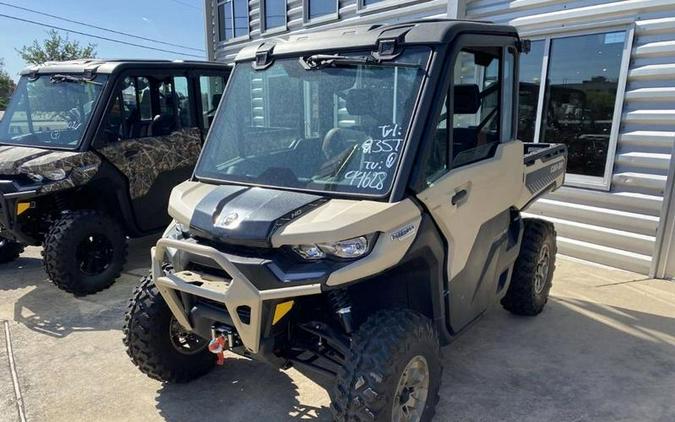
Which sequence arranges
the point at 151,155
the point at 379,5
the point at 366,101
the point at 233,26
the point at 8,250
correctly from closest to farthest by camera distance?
1. the point at 366,101
2. the point at 151,155
3. the point at 8,250
4. the point at 379,5
5. the point at 233,26

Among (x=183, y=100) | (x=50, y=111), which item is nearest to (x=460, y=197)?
(x=183, y=100)

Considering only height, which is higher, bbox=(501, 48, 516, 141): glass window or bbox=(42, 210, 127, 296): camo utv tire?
bbox=(501, 48, 516, 141): glass window

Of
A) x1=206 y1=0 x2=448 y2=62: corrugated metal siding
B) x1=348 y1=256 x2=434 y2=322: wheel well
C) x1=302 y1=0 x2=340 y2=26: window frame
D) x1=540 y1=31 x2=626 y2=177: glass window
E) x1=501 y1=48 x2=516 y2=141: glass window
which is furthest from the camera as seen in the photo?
x1=302 y1=0 x2=340 y2=26: window frame

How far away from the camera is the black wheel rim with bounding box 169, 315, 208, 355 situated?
10.1 ft

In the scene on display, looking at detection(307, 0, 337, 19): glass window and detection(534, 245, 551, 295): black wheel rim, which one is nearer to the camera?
detection(534, 245, 551, 295): black wheel rim

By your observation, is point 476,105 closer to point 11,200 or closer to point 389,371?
point 389,371

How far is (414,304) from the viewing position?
2.76m

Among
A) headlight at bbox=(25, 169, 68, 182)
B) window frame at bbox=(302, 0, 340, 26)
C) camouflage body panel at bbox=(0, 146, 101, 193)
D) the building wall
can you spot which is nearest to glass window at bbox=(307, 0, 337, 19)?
window frame at bbox=(302, 0, 340, 26)

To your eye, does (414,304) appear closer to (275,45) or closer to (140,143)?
(275,45)

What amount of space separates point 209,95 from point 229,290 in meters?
4.52

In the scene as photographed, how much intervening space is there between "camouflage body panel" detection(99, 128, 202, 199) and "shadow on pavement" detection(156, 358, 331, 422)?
8.80 ft

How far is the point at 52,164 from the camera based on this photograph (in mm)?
4633

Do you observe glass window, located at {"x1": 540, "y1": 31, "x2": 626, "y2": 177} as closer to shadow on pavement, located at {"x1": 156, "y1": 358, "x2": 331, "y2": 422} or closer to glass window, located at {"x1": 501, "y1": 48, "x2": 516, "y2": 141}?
glass window, located at {"x1": 501, "y1": 48, "x2": 516, "y2": 141}

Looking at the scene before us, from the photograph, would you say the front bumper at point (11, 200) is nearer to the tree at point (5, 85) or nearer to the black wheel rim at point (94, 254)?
the black wheel rim at point (94, 254)
